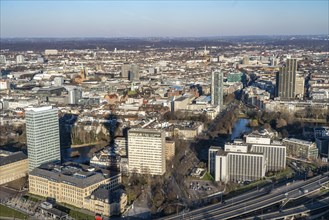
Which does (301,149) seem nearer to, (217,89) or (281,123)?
(281,123)

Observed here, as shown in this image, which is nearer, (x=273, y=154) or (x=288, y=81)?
(x=273, y=154)

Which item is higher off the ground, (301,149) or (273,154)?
(273,154)

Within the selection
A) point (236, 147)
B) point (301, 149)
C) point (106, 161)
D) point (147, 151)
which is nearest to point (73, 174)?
point (106, 161)

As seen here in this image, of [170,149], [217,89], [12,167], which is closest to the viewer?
[12,167]

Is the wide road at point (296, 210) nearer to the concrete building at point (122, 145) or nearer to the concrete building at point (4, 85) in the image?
the concrete building at point (122, 145)

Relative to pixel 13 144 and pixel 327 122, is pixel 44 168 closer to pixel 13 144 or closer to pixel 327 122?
pixel 13 144

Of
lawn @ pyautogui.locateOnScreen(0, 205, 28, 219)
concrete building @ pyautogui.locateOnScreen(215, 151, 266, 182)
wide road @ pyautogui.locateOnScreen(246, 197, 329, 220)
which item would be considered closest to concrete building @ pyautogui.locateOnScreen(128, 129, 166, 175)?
concrete building @ pyautogui.locateOnScreen(215, 151, 266, 182)

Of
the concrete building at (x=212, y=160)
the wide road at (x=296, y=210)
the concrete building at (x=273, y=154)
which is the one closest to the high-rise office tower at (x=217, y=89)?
the concrete building at (x=273, y=154)

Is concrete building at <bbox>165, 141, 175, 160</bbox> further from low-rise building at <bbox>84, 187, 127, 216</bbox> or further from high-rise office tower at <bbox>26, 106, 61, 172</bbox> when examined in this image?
low-rise building at <bbox>84, 187, 127, 216</bbox>
